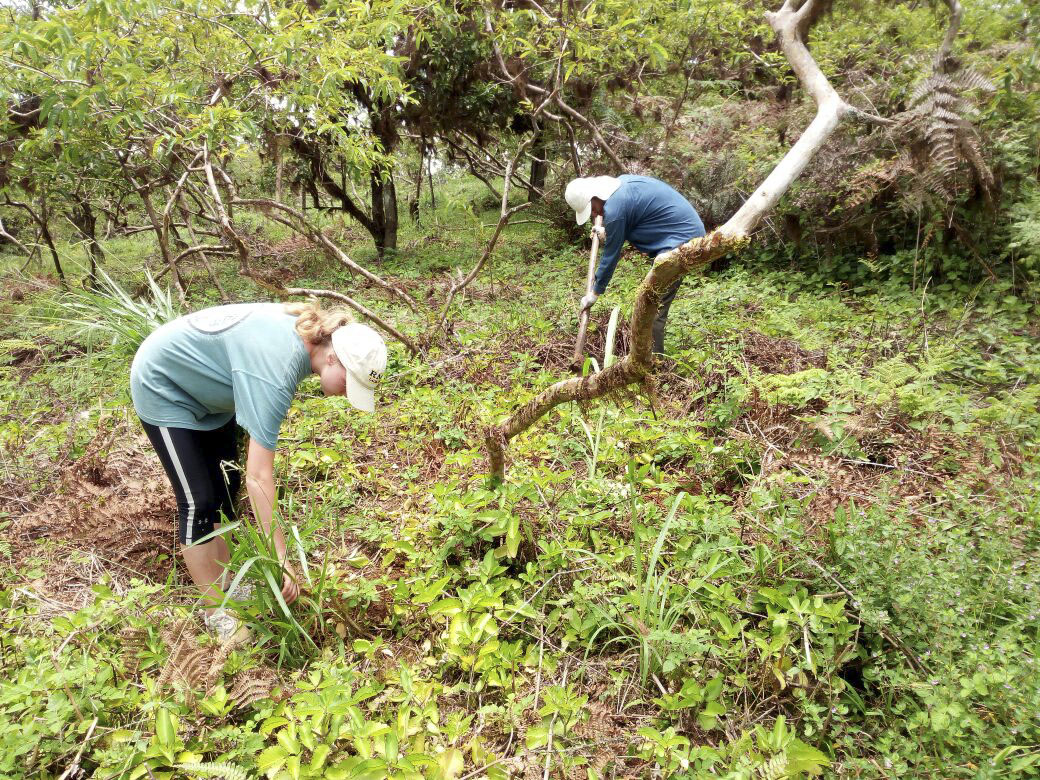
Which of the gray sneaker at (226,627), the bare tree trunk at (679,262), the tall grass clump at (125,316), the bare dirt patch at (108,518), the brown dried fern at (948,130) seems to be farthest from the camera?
the brown dried fern at (948,130)

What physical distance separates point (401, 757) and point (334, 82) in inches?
158

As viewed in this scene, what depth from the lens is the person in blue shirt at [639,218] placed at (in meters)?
3.70

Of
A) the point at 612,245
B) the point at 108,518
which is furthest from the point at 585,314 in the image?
the point at 108,518

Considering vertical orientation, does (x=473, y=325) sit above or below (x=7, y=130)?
below

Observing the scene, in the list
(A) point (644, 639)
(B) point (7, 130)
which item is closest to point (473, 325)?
(A) point (644, 639)

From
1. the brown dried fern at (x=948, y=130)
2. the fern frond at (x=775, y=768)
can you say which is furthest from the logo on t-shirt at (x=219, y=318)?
the brown dried fern at (x=948, y=130)

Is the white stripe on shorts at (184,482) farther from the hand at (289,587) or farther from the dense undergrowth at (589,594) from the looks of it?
the hand at (289,587)

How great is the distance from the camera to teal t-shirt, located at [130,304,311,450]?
6.01ft

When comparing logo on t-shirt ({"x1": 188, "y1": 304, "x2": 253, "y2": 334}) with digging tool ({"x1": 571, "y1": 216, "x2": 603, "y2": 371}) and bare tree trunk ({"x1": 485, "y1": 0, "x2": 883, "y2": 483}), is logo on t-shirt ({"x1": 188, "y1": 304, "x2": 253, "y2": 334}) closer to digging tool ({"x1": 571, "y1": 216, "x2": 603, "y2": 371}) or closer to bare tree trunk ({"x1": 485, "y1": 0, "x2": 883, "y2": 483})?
bare tree trunk ({"x1": 485, "y1": 0, "x2": 883, "y2": 483})

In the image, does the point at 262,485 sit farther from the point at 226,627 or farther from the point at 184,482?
the point at 226,627

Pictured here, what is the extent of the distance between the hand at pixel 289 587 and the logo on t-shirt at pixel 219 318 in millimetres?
916

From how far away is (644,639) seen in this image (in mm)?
1764

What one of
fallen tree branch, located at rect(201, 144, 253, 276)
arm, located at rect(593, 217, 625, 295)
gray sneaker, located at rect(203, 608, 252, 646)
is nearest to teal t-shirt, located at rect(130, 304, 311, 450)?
gray sneaker, located at rect(203, 608, 252, 646)

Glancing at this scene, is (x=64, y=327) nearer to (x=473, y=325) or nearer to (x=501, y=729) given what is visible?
(x=473, y=325)
